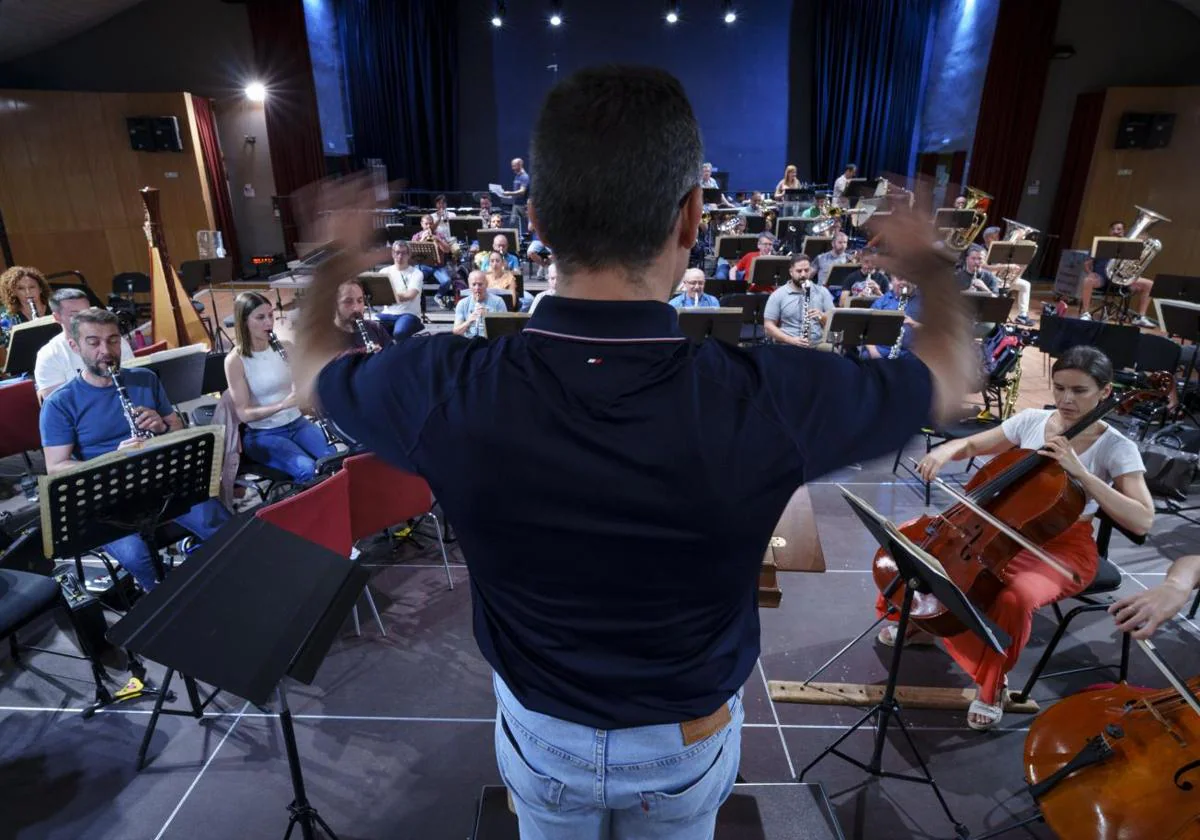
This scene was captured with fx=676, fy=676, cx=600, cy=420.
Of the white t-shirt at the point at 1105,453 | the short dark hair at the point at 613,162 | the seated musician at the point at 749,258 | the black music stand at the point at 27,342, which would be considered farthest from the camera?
the seated musician at the point at 749,258

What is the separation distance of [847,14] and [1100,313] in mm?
8463

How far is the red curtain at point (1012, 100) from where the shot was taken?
11.3 m

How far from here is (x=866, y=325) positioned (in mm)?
5715

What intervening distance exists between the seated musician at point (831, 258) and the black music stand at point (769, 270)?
3.04 feet

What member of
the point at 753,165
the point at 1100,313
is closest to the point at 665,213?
the point at 1100,313

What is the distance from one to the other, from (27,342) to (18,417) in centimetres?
61

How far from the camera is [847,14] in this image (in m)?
13.7

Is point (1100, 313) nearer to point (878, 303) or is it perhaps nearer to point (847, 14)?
point (878, 303)

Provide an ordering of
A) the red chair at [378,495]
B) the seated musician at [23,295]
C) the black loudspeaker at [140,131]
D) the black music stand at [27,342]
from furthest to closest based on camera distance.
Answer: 1. the black loudspeaker at [140,131]
2. the seated musician at [23,295]
3. the black music stand at [27,342]
4. the red chair at [378,495]

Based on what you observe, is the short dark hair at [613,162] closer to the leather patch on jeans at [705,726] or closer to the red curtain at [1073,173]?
the leather patch on jeans at [705,726]

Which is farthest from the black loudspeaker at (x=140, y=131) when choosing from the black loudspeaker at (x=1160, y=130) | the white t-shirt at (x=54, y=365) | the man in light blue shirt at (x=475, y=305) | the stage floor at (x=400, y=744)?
the black loudspeaker at (x=1160, y=130)

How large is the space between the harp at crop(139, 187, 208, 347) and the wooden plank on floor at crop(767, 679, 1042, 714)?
637 centimetres

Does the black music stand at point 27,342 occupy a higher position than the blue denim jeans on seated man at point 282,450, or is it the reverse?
the black music stand at point 27,342

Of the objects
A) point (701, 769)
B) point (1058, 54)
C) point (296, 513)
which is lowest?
point (296, 513)
